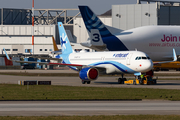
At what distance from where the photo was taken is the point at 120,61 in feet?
132

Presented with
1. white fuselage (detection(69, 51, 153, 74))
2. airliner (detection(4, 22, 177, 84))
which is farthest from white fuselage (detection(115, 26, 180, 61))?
white fuselage (detection(69, 51, 153, 74))

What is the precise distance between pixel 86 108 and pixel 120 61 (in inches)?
899

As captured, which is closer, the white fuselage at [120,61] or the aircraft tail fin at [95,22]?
the white fuselage at [120,61]

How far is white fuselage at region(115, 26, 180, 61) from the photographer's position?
7338cm

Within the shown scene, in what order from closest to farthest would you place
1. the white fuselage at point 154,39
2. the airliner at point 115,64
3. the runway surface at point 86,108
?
the runway surface at point 86,108 < the airliner at point 115,64 < the white fuselage at point 154,39

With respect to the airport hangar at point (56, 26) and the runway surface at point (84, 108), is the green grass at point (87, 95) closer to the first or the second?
the runway surface at point (84, 108)

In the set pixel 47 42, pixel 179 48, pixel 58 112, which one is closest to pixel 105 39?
pixel 179 48

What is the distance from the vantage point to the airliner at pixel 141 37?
70938 millimetres

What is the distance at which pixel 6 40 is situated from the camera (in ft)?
446
